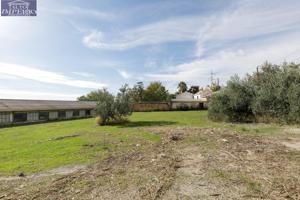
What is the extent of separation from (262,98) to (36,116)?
2639 centimetres

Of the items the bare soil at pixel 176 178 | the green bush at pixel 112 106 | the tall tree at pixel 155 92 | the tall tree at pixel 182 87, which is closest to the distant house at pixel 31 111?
the green bush at pixel 112 106

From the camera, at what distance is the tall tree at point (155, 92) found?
59.6 metres

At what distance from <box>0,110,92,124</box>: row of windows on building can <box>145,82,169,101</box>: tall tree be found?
2348 cm

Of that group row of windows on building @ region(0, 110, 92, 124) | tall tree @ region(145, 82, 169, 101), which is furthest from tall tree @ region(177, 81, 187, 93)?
row of windows on building @ region(0, 110, 92, 124)

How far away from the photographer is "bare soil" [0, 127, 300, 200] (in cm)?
462

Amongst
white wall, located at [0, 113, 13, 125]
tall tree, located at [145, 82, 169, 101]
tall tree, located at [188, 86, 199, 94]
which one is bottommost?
white wall, located at [0, 113, 13, 125]

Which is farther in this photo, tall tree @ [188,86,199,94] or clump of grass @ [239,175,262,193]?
tall tree @ [188,86,199,94]

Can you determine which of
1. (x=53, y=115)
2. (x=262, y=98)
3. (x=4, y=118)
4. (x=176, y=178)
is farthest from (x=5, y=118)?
(x=176, y=178)

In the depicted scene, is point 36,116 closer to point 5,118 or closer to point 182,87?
point 5,118

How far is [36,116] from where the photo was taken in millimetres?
30062

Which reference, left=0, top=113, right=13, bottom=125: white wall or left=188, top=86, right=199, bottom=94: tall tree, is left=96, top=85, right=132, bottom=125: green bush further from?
left=188, top=86, right=199, bottom=94: tall tree

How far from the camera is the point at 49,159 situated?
7.85 m

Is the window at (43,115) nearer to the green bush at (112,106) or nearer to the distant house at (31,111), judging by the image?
the distant house at (31,111)

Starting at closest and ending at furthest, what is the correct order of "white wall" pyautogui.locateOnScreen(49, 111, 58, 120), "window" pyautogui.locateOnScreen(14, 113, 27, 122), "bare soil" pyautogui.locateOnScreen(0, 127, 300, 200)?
"bare soil" pyautogui.locateOnScreen(0, 127, 300, 200) < "window" pyautogui.locateOnScreen(14, 113, 27, 122) < "white wall" pyautogui.locateOnScreen(49, 111, 58, 120)
